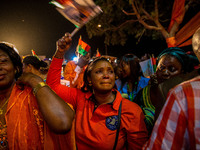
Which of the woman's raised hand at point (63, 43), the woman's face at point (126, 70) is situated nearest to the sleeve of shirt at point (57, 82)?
the woman's raised hand at point (63, 43)

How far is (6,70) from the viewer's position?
4.48ft

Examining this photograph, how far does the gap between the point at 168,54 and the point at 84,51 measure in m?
3.91

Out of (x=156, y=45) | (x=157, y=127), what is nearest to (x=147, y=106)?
(x=157, y=127)

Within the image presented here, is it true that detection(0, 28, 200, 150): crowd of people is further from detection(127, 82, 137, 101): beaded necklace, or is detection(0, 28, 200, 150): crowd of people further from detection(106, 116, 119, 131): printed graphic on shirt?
detection(127, 82, 137, 101): beaded necklace

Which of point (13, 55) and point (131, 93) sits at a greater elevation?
point (13, 55)

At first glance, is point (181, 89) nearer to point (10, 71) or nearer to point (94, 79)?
point (94, 79)

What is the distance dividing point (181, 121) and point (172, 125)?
2.4 inches

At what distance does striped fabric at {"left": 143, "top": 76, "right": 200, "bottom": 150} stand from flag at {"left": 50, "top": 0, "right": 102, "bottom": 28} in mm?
1399

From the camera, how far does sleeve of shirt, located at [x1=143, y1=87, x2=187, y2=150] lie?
2.88 feet

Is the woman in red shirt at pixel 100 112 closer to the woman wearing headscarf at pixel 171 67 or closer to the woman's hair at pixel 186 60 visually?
the woman wearing headscarf at pixel 171 67

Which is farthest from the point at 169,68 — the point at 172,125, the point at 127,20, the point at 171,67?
the point at 127,20

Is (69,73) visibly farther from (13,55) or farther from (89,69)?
(13,55)

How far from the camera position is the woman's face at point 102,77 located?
1.92 metres

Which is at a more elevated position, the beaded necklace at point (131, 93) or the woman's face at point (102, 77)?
the woman's face at point (102, 77)
